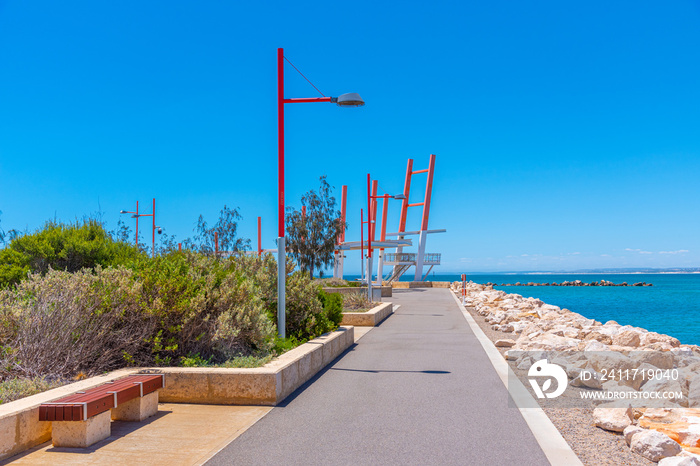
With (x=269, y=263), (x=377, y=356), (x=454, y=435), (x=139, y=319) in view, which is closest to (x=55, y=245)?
(x=269, y=263)

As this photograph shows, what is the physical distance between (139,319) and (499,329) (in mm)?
10986

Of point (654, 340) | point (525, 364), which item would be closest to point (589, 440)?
point (525, 364)

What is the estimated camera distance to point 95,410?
16.6 feet

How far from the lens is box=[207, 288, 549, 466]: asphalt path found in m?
4.96

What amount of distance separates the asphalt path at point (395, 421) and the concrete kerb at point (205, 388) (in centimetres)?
28

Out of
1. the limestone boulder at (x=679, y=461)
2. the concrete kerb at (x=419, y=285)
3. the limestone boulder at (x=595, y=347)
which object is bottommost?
Result: the limestone boulder at (x=679, y=461)

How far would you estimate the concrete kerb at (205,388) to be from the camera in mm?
4992

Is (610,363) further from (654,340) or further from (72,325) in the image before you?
(72,325)

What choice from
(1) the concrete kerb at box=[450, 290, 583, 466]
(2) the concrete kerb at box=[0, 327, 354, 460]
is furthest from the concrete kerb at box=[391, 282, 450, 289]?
(2) the concrete kerb at box=[0, 327, 354, 460]

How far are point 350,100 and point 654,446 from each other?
671cm

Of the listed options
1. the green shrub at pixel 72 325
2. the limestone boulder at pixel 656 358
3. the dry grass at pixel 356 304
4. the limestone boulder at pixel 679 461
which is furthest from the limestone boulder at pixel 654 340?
the green shrub at pixel 72 325

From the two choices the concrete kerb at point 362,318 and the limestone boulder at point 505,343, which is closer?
the limestone boulder at point 505,343

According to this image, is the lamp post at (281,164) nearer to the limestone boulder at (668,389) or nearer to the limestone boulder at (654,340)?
the limestone boulder at (668,389)

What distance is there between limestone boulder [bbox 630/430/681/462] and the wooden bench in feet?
16.2
